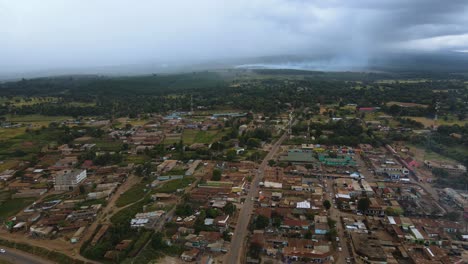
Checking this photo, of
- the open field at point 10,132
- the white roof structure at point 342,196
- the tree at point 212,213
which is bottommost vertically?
the white roof structure at point 342,196

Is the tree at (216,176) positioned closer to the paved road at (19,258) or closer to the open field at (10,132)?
the paved road at (19,258)

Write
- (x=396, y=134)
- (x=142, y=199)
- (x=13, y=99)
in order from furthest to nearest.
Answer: (x=13, y=99)
(x=396, y=134)
(x=142, y=199)

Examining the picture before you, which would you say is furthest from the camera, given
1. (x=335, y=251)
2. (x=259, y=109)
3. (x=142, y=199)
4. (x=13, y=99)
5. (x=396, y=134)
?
(x=13, y=99)

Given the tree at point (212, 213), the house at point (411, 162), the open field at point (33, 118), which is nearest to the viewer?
the tree at point (212, 213)

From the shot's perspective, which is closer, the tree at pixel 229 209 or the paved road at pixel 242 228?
the paved road at pixel 242 228

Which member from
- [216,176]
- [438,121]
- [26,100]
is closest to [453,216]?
[216,176]

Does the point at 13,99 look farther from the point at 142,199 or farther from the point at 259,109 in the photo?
the point at 142,199

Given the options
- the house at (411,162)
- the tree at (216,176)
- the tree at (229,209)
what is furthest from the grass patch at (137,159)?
the house at (411,162)

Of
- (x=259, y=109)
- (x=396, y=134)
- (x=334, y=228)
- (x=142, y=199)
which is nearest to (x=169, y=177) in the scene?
(x=142, y=199)

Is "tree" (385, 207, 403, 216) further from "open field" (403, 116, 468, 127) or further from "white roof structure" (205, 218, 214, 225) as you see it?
"open field" (403, 116, 468, 127)

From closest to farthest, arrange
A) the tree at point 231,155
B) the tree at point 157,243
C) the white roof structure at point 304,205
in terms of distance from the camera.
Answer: the tree at point 157,243 < the white roof structure at point 304,205 < the tree at point 231,155
